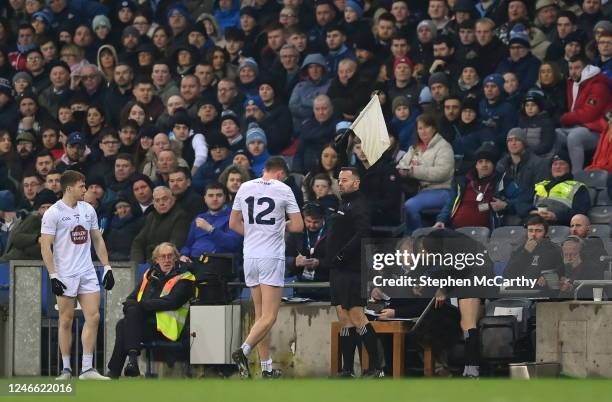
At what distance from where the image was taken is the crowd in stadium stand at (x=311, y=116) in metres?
18.5

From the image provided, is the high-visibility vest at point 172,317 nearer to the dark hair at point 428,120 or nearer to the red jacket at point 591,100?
the dark hair at point 428,120

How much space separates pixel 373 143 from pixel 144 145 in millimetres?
3893

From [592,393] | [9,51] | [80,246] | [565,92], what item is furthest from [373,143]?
[9,51]

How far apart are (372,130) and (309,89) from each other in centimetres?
253

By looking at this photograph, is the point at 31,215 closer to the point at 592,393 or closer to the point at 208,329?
the point at 208,329

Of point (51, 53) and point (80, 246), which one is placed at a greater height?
point (51, 53)

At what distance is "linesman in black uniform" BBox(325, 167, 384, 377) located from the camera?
16.2 metres

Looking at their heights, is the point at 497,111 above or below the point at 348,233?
above

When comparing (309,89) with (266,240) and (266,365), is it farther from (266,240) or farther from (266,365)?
(266,365)

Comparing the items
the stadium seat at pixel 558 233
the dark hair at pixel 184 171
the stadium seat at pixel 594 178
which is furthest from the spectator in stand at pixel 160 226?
the stadium seat at pixel 594 178

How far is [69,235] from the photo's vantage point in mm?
16500

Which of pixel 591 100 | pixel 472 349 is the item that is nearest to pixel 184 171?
pixel 591 100

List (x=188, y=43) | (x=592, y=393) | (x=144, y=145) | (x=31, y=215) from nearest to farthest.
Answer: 1. (x=592, y=393)
2. (x=31, y=215)
3. (x=144, y=145)
4. (x=188, y=43)

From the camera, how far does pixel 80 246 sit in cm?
1655
